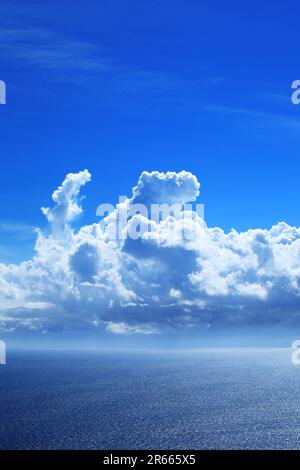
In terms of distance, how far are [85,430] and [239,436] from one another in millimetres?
51355

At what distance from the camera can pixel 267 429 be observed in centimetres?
15588

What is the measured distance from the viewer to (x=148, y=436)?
14238 cm

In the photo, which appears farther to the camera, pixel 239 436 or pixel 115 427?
pixel 115 427

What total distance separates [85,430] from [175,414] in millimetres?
48594
